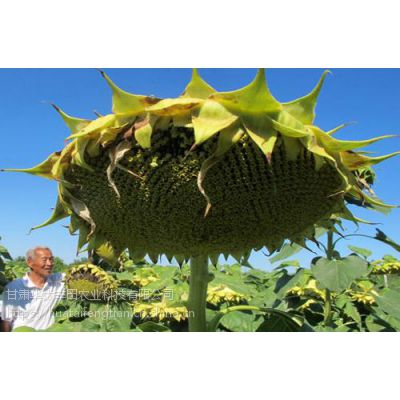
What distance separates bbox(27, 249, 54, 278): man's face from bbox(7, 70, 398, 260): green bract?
284 centimetres

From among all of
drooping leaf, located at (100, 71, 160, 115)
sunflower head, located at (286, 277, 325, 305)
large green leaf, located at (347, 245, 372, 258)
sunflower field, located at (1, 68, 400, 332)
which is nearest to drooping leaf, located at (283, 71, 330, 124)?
sunflower field, located at (1, 68, 400, 332)

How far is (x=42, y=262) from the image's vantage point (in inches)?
165

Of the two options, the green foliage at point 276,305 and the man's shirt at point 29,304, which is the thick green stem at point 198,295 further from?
the man's shirt at point 29,304

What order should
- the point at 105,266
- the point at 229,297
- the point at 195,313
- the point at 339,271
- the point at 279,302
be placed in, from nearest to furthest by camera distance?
the point at 195,313 < the point at 339,271 < the point at 279,302 < the point at 229,297 < the point at 105,266

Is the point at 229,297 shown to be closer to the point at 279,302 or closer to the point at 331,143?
the point at 279,302

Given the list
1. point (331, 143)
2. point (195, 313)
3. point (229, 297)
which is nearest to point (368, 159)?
point (331, 143)

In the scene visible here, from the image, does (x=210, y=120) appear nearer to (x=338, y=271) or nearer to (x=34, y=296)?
(x=338, y=271)

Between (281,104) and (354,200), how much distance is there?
592 millimetres

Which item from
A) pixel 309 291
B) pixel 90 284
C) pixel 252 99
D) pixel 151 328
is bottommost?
pixel 151 328

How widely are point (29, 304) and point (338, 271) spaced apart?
2.73 metres

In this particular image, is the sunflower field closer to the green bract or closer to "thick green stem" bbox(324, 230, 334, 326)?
the green bract

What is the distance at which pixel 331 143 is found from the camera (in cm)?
129

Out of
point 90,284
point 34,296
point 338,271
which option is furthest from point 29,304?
point 338,271

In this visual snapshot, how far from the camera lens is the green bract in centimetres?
122
